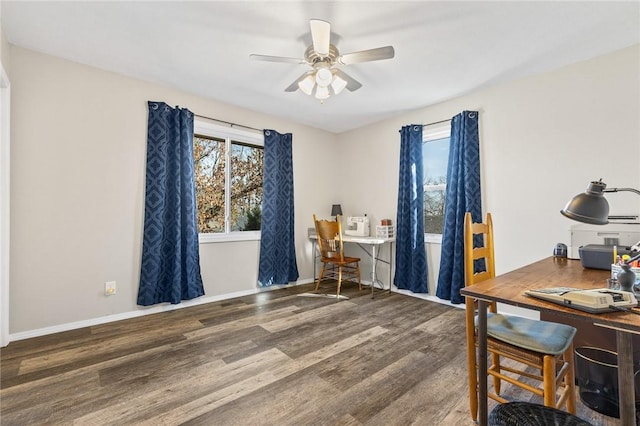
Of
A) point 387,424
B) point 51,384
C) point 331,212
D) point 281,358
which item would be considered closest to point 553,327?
point 387,424

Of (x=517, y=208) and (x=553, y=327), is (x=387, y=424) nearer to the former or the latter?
(x=553, y=327)

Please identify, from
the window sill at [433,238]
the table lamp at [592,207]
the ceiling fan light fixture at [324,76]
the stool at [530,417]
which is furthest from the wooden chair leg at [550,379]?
the window sill at [433,238]

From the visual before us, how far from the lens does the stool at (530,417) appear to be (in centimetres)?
97

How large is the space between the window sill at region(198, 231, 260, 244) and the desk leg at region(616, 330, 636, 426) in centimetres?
340

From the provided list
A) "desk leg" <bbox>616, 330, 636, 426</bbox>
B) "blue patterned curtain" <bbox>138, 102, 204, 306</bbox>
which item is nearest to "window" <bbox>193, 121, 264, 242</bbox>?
"blue patterned curtain" <bbox>138, 102, 204, 306</bbox>

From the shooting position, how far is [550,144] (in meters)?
2.74

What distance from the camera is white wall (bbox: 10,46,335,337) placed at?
2420 millimetres

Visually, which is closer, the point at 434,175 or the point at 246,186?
the point at 434,175

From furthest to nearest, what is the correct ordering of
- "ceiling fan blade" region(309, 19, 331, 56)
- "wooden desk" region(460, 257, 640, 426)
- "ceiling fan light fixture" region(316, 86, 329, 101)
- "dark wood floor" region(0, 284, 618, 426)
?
"ceiling fan light fixture" region(316, 86, 329, 101) < "ceiling fan blade" region(309, 19, 331, 56) < "dark wood floor" region(0, 284, 618, 426) < "wooden desk" region(460, 257, 640, 426)

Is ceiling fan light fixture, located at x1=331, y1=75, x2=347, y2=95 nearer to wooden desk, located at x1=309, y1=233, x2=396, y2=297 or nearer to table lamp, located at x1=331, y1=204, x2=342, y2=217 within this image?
wooden desk, located at x1=309, y1=233, x2=396, y2=297

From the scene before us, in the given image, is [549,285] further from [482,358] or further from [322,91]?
[322,91]

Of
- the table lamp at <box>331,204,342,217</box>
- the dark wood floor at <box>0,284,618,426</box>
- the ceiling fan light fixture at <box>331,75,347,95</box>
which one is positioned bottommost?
the dark wood floor at <box>0,284,618,426</box>

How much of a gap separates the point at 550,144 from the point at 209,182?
3629 mm

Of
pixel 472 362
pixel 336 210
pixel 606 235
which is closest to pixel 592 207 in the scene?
pixel 472 362
